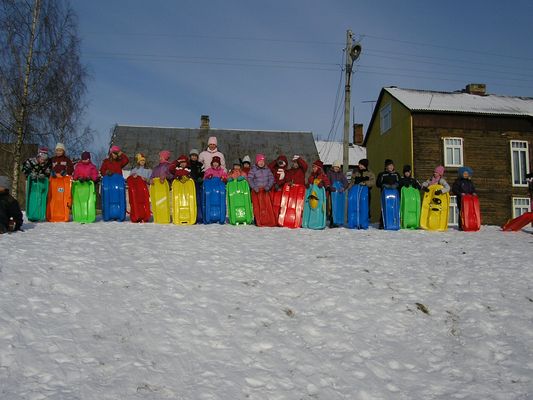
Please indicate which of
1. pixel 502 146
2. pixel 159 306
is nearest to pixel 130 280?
pixel 159 306

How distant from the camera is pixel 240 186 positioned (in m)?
11.5

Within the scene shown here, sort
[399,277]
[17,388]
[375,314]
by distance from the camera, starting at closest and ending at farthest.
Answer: [17,388] → [375,314] → [399,277]

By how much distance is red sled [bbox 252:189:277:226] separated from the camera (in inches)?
446

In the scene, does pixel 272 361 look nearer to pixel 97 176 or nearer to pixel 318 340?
pixel 318 340

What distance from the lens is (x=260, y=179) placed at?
37.8 feet

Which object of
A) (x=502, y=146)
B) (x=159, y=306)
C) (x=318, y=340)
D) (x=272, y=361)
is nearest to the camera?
(x=272, y=361)

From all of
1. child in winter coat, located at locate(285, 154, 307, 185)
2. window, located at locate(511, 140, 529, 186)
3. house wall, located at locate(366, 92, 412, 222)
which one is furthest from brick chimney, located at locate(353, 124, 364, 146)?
child in winter coat, located at locate(285, 154, 307, 185)

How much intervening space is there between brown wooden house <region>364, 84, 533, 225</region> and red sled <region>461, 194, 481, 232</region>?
1281cm

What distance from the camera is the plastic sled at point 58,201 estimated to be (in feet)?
35.3

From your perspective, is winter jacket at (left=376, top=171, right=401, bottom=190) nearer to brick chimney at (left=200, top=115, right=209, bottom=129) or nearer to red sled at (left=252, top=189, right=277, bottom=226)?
red sled at (left=252, top=189, right=277, bottom=226)

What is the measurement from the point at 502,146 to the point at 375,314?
2312 cm

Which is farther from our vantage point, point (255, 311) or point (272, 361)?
point (255, 311)

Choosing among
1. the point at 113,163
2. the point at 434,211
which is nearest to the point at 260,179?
the point at 113,163

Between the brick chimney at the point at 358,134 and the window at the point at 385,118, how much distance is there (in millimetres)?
12020
